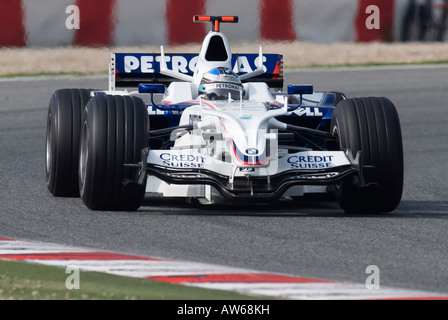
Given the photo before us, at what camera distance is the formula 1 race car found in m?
9.05

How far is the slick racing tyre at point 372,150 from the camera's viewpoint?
936 cm

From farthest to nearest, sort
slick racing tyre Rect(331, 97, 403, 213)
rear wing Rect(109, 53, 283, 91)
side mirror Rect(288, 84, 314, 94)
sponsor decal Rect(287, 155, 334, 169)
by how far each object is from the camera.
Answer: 1. rear wing Rect(109, 53, 283, 91)
2. side mirror Rect(288, 84, 314, 94)
3. slick racing tyre Rect(331, 97, 403, 213)
4. sponsor decal Rect(287, 155, 334, 169)

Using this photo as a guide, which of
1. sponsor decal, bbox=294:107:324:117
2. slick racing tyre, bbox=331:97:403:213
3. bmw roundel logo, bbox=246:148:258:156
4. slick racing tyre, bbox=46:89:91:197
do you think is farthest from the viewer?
Answer: sponsor decal, bbox=294:107:324:117

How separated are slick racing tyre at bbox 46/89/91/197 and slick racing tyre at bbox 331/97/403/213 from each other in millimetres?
2301

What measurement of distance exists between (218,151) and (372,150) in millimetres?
1216

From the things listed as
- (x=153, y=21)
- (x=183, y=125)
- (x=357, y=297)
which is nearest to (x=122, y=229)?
(x=183, y=125)

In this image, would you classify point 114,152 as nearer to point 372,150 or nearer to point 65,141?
point 65,141

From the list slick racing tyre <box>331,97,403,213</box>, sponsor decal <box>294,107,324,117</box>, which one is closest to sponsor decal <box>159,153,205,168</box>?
slick racing tyre <box>331,97,403,213</box>

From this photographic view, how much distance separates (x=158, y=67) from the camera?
11805 millimetres

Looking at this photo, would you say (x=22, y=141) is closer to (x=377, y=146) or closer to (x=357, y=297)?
(x=377, y=146)

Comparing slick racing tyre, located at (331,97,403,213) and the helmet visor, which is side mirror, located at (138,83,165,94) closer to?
the helmet visor

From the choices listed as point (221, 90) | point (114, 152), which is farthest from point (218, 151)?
point (221, 90)

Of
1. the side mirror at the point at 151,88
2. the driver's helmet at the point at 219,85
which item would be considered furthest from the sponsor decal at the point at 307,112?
the side mirror at the point at 151,88

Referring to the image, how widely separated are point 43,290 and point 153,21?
14.5 metres
